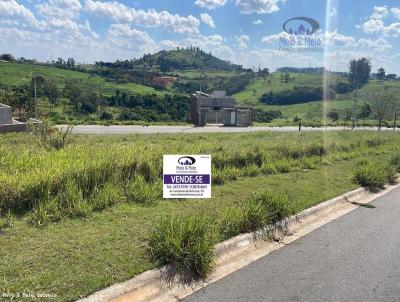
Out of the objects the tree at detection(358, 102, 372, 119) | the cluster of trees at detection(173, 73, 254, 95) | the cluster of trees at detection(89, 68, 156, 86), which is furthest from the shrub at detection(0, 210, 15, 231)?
the cluster of trees at detection(173, 73, 254, 95)

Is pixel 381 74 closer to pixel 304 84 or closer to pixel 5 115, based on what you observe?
pixel 304 84

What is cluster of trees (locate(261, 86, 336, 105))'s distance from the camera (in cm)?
8712

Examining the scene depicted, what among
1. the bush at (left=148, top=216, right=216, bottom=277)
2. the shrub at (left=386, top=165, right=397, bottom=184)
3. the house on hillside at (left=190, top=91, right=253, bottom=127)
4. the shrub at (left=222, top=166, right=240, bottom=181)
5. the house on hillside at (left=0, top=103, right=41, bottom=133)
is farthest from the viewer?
the house on hillside at (left=190, top=91, right=253, bottom=127)

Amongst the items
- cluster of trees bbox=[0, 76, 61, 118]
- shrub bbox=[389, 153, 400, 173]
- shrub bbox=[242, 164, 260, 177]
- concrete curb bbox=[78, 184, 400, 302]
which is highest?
cluster of trees bbox=[0, 76, 61, 118]

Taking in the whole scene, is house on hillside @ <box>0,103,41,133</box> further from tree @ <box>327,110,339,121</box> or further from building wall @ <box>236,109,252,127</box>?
tree @ <box>327,110,339,121</box>

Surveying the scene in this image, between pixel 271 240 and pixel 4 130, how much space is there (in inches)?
753

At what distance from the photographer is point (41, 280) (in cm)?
388

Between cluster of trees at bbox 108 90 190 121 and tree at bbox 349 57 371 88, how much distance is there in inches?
1806

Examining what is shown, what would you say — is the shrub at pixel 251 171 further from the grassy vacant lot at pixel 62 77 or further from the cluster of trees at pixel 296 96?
the cluster of trees at pixel 296 96

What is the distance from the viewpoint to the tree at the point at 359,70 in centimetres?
9461

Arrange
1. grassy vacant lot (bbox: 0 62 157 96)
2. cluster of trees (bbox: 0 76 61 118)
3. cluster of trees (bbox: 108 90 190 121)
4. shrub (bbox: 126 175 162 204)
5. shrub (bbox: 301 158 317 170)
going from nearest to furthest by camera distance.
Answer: shrub (bbox: 126 175 162 204)
shrub (bbox: 301 158 317 170)
cluster of trees (bbox: 0 76 61 118)
cluster of trees (bbox: 108 90 190 121)
grassy vacant lot (bbox: 0 62 157 96)

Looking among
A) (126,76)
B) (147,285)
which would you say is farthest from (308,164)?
(126,76)

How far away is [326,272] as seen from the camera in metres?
4.99

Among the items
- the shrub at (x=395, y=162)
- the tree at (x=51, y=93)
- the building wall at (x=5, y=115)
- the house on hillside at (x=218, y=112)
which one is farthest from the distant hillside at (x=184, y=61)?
the shrub at (x=395, y=162)
